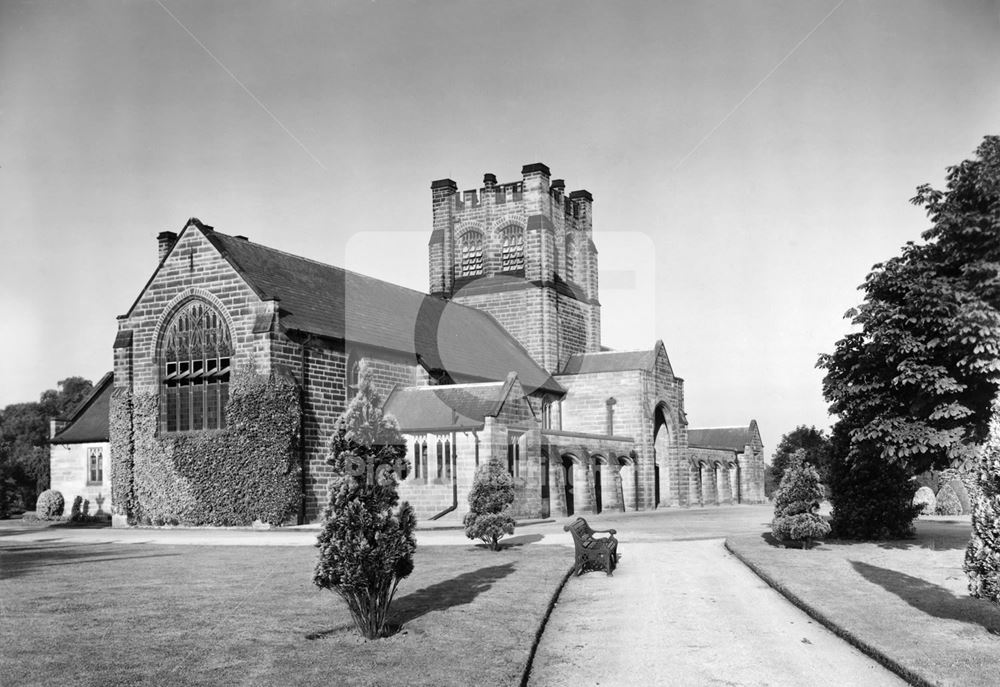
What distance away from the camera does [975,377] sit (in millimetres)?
19656

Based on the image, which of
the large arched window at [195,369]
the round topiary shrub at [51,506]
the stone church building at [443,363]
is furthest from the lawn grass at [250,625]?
the round topiary shrub at [51,506]

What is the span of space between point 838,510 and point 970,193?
887 cm

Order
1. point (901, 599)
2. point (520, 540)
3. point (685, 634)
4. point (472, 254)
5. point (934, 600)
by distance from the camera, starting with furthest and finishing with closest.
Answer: point (472, 254), point (520, 540), point (901, 599), point (934, 600), point (685, 634)

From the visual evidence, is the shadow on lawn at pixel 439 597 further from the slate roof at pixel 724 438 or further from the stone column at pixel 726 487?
the slate roof at pixel 724 438

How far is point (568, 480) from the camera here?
41.6 m

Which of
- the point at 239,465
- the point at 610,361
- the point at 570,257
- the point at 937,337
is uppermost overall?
the point at 570,257

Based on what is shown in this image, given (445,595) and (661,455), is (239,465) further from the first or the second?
(661,455)

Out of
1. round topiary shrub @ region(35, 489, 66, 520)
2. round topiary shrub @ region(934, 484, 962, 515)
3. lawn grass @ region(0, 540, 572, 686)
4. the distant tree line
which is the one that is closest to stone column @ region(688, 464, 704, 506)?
round topiary shrub @ region(934, 484, 962, 515)

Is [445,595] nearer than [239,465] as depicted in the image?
Yes

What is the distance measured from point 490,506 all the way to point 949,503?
23.3 meters

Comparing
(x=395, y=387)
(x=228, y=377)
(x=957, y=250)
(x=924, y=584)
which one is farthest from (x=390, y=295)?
(x=924, y=584)

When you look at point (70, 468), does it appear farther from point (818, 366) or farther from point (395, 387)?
point (818, 366)

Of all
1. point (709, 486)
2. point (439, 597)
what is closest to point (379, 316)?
point (439, 597)

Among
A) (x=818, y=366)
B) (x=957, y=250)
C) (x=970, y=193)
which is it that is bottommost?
(x=818, y=366)
